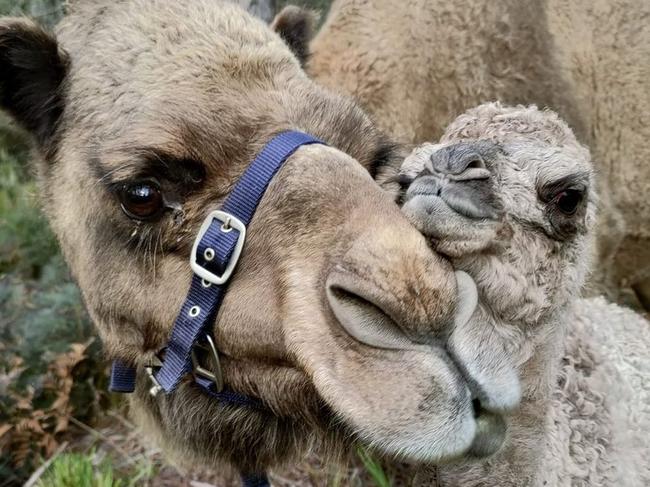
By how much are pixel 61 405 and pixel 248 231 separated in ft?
10.8

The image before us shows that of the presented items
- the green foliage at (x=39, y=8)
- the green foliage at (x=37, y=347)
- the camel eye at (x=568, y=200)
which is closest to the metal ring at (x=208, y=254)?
the camel eye at (x=568, y=200)

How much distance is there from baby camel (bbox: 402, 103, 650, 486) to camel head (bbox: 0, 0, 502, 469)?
16cm

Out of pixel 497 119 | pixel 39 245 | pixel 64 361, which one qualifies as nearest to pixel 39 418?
pixel 64 361

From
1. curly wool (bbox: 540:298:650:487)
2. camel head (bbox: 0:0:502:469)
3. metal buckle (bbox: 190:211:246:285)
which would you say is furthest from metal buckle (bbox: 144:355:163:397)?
curly wool (bbox: 540:298:650:487)

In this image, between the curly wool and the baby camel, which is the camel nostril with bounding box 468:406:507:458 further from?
the curly wool

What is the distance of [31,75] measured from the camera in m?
2.68

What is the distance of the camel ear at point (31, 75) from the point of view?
2574 mm

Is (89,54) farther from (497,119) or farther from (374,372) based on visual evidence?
(374,372)

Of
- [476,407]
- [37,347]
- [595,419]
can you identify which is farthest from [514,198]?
[37,347]

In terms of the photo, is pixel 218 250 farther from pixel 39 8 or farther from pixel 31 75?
pixel 39 8

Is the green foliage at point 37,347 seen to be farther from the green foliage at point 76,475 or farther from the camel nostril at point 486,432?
the camel nostril at point 486,432

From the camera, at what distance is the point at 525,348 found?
238 cm

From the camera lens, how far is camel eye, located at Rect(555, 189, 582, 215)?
2.28m

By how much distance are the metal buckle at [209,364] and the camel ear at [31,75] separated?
1055mm
